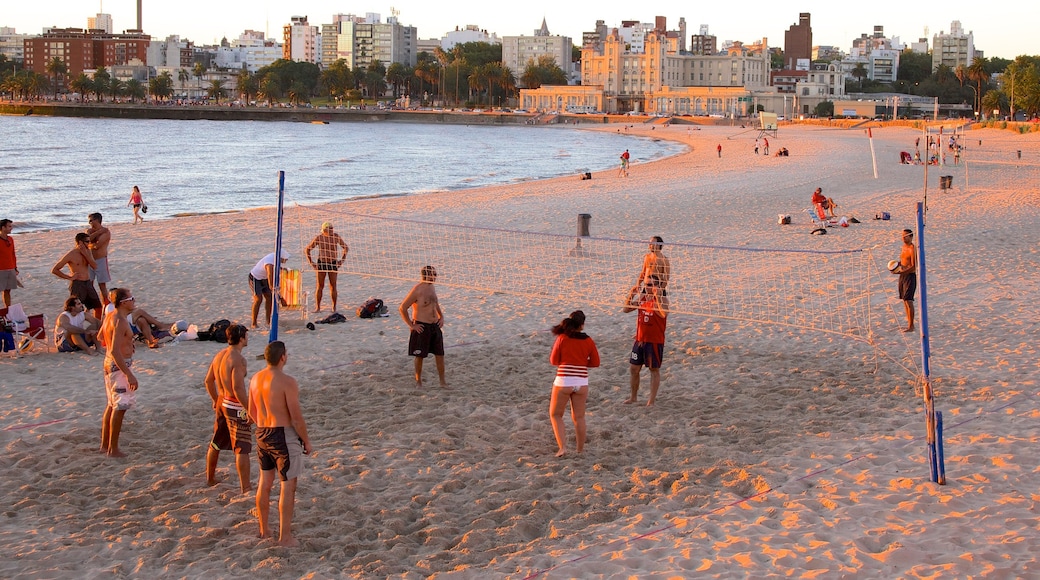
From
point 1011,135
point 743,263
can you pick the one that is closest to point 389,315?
point 743,263

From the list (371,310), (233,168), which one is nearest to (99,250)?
(371,310)

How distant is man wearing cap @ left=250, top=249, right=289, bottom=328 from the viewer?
11195 mm

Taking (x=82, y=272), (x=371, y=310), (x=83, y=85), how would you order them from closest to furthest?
1. (x=82, y=272)
2. (x=371, y=310)
3. (x=83, y=85)

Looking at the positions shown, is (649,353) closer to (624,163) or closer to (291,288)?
(291,288)

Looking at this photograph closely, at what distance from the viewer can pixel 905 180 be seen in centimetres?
3253

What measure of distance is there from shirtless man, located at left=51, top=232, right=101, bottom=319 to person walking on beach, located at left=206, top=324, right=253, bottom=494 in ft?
17.4

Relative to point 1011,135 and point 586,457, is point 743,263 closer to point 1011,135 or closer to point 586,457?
point 586,457

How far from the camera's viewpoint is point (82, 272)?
1132 centimetres

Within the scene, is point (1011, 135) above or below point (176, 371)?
above

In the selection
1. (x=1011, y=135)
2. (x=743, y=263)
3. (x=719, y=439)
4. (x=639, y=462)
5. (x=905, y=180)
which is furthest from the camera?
(x=1011, y=135)

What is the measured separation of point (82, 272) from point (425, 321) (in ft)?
15.2

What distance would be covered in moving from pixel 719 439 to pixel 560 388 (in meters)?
1.52

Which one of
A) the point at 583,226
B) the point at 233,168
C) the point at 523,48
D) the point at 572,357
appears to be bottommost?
the point at 572,357

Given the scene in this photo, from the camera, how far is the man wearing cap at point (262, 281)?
11195 mm
